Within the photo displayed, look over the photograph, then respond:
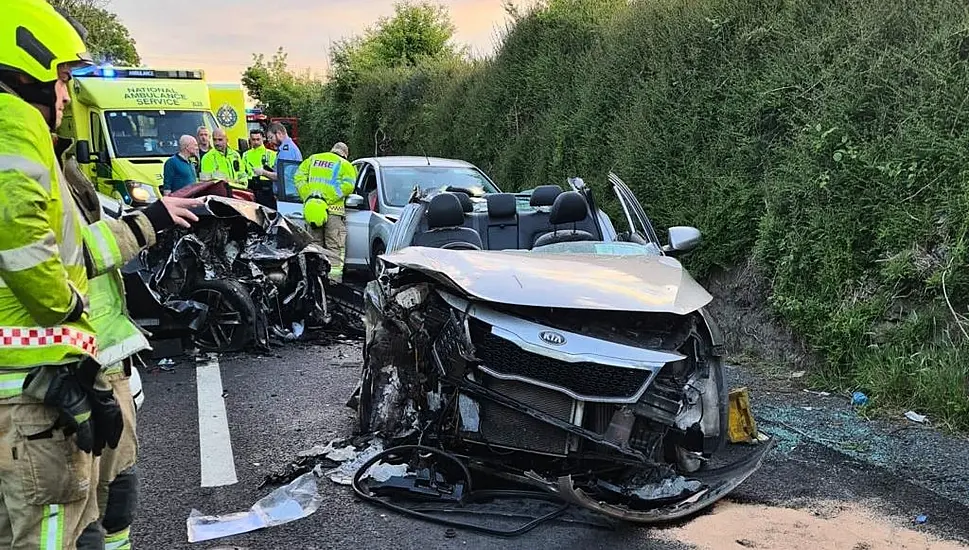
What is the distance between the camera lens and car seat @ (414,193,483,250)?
549 cm

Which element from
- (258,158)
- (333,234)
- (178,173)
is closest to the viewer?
(333,234)

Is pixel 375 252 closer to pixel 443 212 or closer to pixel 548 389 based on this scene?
pixel 443 212

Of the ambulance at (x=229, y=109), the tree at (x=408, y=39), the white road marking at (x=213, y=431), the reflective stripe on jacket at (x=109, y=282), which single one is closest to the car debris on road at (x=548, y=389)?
the white road marking at (x=213, y=431)

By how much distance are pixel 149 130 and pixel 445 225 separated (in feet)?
30.4

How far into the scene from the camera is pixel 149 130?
42.4ft

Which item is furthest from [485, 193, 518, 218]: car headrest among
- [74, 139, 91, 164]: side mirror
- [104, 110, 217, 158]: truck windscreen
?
[104, 110, 217, 158]: truck windscreen

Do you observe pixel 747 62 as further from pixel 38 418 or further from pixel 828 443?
pixel 38 418

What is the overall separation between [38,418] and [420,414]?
227cm

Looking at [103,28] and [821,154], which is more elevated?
[103,28]

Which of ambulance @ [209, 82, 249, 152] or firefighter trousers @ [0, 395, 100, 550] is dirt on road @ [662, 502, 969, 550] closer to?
firefighter trousers @ [0, 395, 100, 550]

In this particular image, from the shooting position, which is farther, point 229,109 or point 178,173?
point 229,109

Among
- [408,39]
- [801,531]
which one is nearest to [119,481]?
[801,531]

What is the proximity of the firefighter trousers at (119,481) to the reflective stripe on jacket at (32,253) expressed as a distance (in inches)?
16.5

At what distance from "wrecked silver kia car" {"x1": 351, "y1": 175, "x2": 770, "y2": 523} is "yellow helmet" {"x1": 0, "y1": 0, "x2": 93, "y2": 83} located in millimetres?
2042
